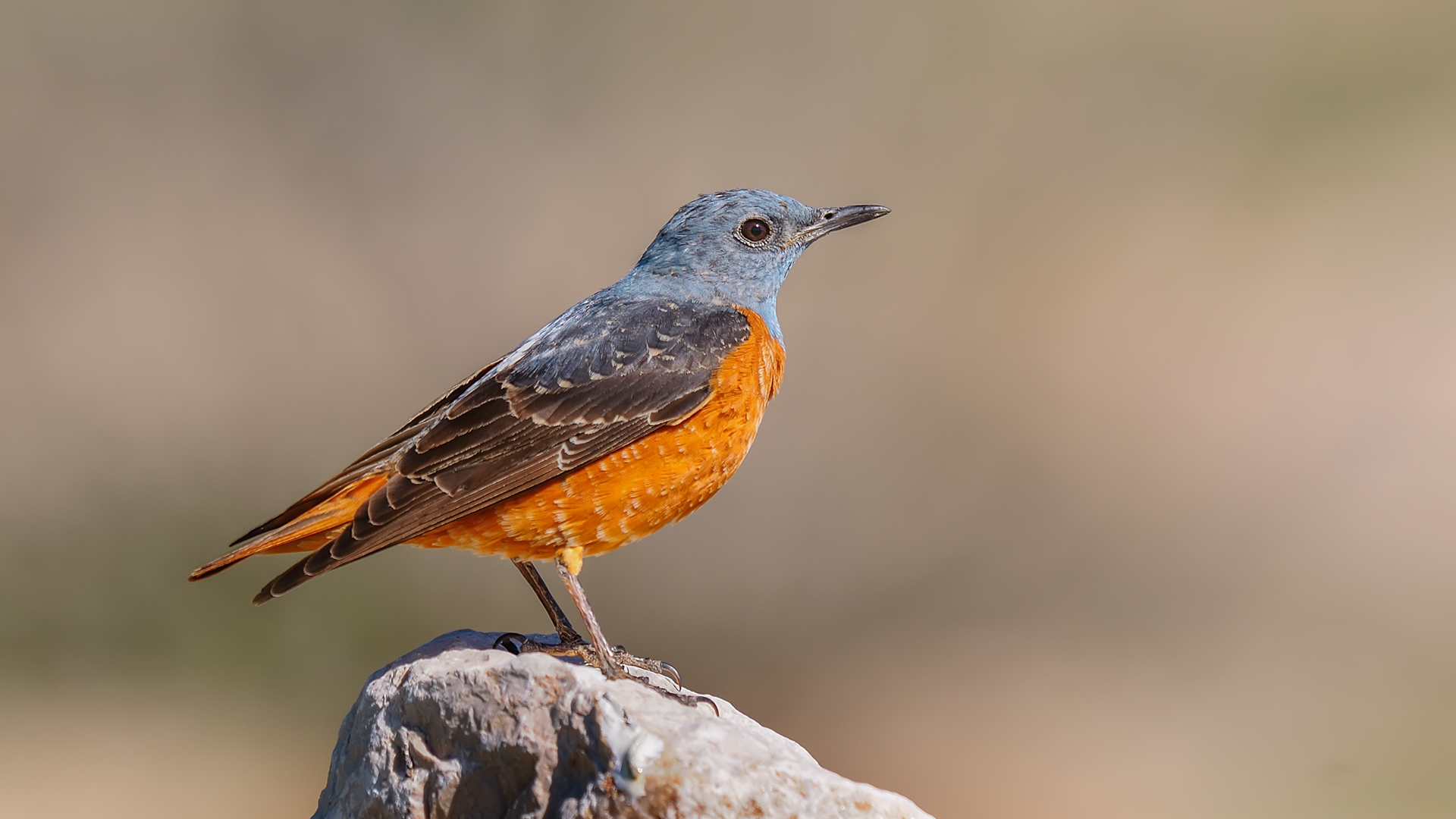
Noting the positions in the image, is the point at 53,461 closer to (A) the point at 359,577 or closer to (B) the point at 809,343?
(A) the point at 359,577

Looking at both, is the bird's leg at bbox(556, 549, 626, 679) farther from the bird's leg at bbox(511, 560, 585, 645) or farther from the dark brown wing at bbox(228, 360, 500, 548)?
the dark brown wing at bbox(228, 360, 500, 548)

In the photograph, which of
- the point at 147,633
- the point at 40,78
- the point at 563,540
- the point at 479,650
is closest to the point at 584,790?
the point at 479,650

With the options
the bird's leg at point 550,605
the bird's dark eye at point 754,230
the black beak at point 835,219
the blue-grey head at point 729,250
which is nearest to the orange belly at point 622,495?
the bird's leg at point 550,605

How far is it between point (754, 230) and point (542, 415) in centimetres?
171

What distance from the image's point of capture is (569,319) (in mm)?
6020

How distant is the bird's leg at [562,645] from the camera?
17.7 ft

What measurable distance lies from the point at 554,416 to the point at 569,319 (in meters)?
0.78

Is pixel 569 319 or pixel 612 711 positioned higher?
pixel 569 319

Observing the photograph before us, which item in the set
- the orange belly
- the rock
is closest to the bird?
the orange belly

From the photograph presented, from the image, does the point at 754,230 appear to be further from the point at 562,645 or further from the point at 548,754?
the point at 548,754

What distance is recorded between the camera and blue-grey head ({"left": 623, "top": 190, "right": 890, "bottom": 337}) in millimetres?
6266

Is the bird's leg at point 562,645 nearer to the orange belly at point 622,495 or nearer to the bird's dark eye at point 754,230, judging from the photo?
the orange belly at point 622,495

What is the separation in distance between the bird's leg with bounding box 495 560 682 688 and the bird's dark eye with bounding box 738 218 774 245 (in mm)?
2112

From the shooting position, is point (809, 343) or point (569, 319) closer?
point (569, 319)
